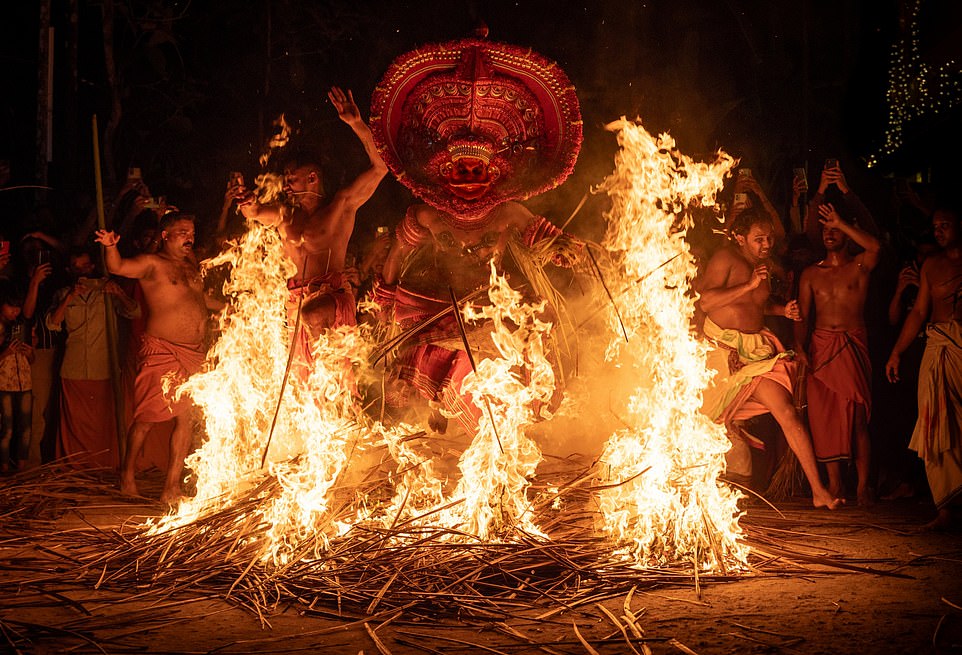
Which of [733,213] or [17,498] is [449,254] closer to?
[733,213]

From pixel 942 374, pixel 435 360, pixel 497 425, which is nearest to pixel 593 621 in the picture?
pixel 497 425

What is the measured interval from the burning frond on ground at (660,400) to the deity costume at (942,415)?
65.0 inches

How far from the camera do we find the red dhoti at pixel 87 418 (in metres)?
7.61

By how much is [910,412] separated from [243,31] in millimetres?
6959

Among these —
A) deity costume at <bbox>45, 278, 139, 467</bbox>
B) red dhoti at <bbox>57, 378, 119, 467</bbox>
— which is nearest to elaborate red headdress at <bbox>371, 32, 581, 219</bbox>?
deity costume at <bbox>45, 278, 139, 467</bbox>

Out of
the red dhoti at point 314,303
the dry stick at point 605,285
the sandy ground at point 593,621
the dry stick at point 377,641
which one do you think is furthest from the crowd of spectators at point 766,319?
the dry stick at point 377,641

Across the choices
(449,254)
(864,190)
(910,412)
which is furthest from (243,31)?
(910,412)

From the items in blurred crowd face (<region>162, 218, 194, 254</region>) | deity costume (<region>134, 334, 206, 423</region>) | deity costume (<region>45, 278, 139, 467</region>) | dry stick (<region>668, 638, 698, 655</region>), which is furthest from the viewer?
deity costume (<region>45, 278, 139, 467</region>)

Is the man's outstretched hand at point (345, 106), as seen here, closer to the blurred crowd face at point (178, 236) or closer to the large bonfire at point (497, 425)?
the large bonfire at point (497, 425)

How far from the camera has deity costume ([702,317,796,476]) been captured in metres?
6.53

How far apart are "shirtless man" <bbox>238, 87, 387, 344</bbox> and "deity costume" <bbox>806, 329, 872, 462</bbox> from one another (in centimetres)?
333

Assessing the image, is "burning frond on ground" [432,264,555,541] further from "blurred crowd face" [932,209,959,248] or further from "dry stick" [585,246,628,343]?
"blurred crowd face" [932,209,959,248]

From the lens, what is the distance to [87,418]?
765 cm

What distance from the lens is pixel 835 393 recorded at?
676 cm
